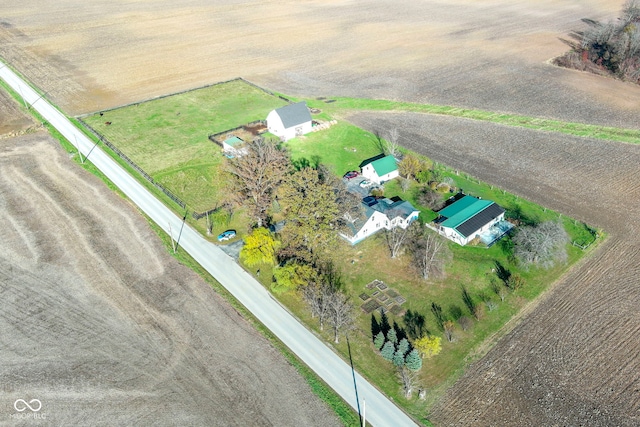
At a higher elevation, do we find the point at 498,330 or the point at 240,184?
the point at 240,184

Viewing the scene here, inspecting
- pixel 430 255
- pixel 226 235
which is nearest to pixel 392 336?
pixel 430 255

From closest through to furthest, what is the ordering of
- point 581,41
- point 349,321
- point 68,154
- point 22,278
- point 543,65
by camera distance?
1. point 349,321
2. point 22,278
3. point 68,154
4. point 543,65
5. point 581,41

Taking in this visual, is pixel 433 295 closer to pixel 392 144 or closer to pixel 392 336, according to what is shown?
pixel 392 336

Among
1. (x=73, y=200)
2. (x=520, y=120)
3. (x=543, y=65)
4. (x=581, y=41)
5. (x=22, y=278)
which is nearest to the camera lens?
(x=22, y=278)

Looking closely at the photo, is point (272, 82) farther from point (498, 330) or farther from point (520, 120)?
point (498, 330)

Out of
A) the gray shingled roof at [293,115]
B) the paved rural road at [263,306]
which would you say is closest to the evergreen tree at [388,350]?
the paved rural road at [263,306]

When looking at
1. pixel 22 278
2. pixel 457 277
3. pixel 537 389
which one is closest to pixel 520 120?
pixel 457 277
